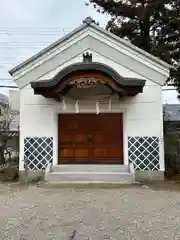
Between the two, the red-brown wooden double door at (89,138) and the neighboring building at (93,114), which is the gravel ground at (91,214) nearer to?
the neighboring building at (93,114)

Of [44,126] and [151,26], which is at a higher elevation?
[151,26]

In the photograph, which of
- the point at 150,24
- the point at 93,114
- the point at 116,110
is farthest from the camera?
the point at 150,24

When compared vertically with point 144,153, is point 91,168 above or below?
below

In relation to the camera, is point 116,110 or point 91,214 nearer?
point 91,214

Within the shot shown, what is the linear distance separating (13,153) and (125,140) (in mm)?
5561

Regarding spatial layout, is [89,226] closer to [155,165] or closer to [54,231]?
[54,231]

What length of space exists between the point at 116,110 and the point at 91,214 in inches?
261

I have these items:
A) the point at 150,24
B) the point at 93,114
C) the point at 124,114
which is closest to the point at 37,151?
the point at 93,114

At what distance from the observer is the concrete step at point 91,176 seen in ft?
38.4

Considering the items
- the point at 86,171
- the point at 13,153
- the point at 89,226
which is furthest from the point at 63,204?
the point at 13,153

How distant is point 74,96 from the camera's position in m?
13.1

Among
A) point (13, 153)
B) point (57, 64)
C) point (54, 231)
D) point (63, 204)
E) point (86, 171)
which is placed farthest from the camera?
point (13, 153)

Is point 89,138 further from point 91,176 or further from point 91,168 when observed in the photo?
point 91,176

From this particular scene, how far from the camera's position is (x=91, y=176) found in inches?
468
